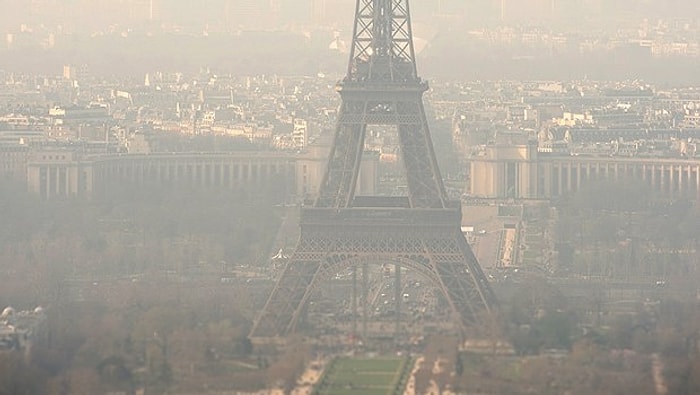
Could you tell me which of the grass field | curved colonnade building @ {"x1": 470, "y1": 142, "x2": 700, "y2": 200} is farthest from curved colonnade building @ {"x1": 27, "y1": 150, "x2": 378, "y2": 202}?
the grass field

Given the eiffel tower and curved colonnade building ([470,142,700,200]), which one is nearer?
the eiffel tower

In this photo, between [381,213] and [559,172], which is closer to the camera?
[381,213]

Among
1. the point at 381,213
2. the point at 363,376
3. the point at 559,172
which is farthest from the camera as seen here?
the point at 559,172

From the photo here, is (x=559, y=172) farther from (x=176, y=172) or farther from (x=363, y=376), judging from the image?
(x=363, y=376)

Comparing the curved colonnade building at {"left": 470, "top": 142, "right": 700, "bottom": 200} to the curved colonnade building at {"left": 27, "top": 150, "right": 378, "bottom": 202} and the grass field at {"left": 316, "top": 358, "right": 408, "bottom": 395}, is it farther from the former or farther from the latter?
the grass field at {"left": 316, "top": 358, "right": 408, "bottom": 395}

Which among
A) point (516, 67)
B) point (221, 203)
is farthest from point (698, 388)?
point (516, 67)

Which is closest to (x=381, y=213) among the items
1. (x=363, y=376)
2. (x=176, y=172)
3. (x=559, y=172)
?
(x=363, y=376)
